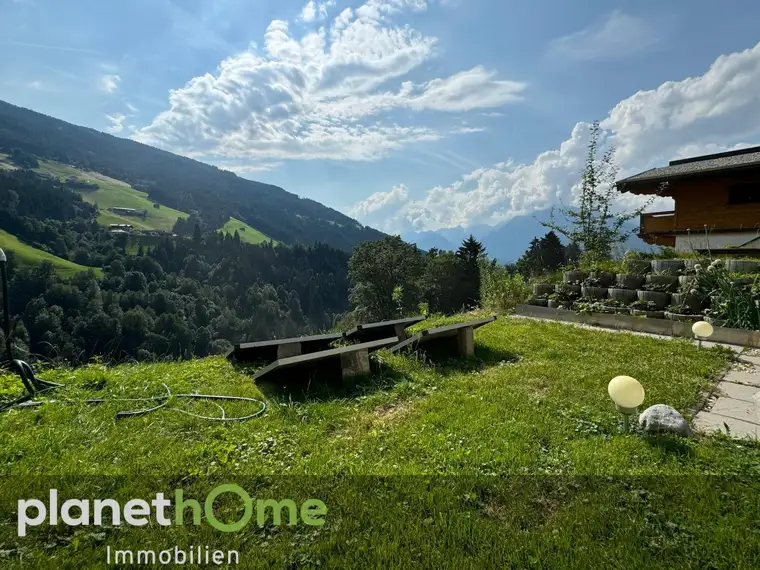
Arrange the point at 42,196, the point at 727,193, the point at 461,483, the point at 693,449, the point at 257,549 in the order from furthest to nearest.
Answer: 1. the point at 42,196
2. the point at 727,193
3. the point at 693,449
4. the point at 461,483
5. the point at 257,549

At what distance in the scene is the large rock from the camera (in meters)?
3.25

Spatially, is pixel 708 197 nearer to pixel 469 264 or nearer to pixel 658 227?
pixel 658 227

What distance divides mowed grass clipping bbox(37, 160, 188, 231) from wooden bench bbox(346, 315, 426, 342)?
134889 mm

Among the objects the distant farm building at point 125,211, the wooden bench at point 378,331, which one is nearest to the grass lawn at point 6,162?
the distant farm building at point 125,211

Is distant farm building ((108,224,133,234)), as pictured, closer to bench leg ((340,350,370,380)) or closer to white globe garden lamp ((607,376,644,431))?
bench leg ((340,350,370,380))

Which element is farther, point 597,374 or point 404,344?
point 404,344

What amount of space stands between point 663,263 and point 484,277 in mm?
4613

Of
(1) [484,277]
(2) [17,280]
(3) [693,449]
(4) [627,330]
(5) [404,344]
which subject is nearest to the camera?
(3) [693,449]

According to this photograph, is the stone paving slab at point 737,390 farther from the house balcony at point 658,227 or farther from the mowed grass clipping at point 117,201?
the mowed grass clipping at point 117,201

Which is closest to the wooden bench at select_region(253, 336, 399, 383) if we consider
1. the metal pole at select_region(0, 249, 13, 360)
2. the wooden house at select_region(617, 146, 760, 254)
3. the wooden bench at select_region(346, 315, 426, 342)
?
the wooden bench at select_region(346, 315, 426, 342)

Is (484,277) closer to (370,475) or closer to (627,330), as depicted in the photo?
(627,330)

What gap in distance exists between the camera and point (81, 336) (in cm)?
5941

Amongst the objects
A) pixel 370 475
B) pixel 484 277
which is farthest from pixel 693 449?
pixel 484 277

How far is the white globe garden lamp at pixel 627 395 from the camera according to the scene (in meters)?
3.24
